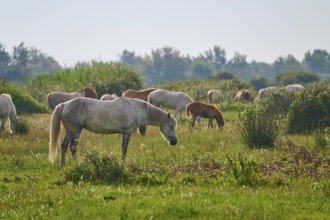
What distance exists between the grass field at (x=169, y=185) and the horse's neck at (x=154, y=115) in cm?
88

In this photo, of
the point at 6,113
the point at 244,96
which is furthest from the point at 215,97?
the point at 6,113

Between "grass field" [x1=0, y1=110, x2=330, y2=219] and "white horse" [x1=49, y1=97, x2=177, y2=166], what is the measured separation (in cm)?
80

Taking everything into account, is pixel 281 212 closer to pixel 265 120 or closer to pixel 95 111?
pixel 95 111

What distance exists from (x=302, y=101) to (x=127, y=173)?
12096 millimetres

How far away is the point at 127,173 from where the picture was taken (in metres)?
12.0

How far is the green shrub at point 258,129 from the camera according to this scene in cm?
1745

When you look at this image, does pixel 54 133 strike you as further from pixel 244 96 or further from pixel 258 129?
pixel 244 96

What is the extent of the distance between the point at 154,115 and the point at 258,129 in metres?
3.58

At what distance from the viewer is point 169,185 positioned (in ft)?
36.6

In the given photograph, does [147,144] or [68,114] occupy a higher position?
[68,114]

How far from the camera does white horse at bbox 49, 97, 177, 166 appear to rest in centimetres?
1407

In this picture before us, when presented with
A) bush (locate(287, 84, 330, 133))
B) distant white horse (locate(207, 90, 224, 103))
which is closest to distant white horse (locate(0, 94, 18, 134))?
bush (locate(287, 84, 330, 133))

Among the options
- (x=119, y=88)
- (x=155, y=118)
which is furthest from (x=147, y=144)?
(x=119, y=88)

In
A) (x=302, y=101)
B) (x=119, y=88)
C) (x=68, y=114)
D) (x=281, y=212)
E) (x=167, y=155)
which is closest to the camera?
(x=281, y=212)
